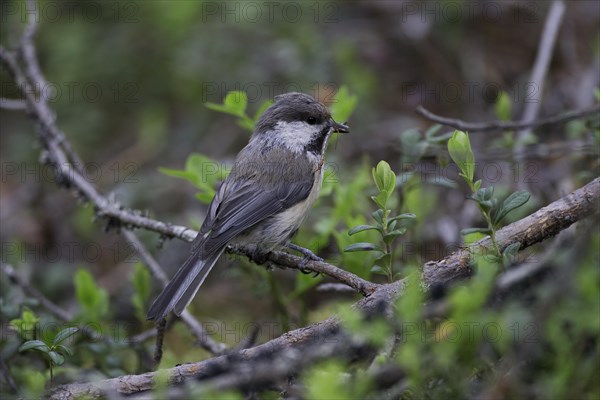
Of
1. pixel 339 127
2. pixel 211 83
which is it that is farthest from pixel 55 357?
pixel 211 83

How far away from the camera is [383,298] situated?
2518 mm

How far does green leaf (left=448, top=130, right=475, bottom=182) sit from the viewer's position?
2641mm

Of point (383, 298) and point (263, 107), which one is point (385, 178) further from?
point (263, 107)

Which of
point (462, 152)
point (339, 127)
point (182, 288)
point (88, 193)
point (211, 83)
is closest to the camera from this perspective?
point (462, 152)

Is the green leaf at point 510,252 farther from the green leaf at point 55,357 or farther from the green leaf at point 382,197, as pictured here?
the green leaf at point 55,357

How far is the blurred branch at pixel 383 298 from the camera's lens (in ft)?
7.85

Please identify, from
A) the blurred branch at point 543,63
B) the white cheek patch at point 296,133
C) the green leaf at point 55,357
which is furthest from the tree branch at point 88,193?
the blurred branch at point 543,63

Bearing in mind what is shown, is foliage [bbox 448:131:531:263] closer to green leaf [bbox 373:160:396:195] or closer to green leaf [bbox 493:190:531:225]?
green leaf [bbox 493:190:531:225]

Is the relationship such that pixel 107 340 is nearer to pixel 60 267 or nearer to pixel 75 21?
pixel 60 267

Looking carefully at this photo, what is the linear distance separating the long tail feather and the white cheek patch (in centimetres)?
101

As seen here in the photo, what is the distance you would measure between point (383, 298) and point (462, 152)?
66 cm

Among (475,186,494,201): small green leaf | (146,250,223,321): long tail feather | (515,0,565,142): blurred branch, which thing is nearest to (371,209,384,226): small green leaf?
(475,186,494,201): small green leaf

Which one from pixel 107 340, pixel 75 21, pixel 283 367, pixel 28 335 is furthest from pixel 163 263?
pixel 283 367

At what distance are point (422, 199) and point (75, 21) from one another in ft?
15.4
